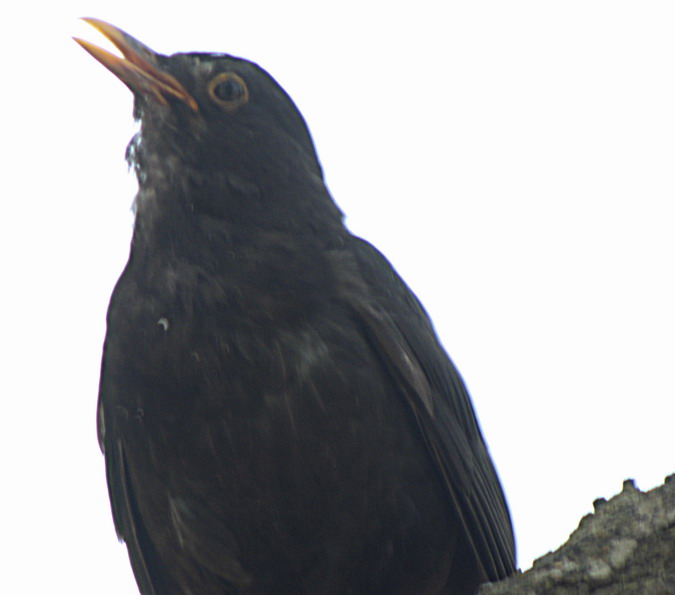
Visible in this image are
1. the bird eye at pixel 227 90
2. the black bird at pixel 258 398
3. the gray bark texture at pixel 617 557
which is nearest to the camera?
the gray bark texture at pixel 617 557

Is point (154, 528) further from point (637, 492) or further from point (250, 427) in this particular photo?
point (637, 492)

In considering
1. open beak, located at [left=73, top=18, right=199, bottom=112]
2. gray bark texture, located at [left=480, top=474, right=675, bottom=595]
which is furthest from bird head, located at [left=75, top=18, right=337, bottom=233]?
gray bark texture, located at [left=480, top=474, right=675, bottom=595]

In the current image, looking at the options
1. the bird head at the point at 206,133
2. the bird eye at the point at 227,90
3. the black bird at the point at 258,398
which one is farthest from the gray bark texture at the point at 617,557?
the bird eye at the point at 227,90

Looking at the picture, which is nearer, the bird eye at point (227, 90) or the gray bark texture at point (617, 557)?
the gray bark texture at point (617, 557)

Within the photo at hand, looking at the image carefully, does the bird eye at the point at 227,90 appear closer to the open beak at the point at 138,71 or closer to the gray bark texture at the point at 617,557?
the open beak at the point at 138,71

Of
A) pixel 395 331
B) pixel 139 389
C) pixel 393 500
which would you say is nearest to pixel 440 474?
pixel 393 500

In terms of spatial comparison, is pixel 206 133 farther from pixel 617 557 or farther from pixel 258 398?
pixel 617 557

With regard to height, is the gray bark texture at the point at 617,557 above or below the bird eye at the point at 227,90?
below
